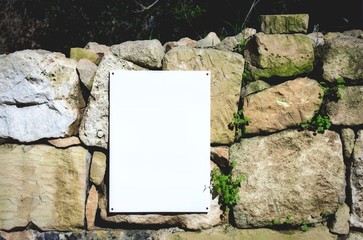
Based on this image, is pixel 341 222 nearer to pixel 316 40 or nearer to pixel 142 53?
pixel 316 40

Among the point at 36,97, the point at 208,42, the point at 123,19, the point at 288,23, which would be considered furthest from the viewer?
the point at 123,19

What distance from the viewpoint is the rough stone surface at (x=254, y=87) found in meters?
2.41

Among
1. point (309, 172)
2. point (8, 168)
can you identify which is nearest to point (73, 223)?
point (8, 168)

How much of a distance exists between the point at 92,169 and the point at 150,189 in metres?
0.36

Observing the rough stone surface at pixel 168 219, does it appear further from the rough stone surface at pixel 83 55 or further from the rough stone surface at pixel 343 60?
the rough stone surface at pixel 343 60

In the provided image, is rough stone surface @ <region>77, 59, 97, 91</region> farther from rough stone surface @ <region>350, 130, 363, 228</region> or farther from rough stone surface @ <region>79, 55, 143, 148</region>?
rough stone surface @ <region>350, 130, 363, 228</region>

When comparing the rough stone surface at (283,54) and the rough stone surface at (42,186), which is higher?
the rough stone surface at (283,54)

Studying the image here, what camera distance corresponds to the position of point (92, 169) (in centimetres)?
239

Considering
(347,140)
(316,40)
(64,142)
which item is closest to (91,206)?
(64,142)

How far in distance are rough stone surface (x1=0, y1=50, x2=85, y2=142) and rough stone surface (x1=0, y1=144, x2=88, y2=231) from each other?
0.11 meters

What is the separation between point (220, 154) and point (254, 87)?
0.44 m

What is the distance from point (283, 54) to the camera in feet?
7.82

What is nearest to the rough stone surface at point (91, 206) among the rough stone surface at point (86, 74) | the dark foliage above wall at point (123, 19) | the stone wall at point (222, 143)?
the stone wall at point (222, 143)

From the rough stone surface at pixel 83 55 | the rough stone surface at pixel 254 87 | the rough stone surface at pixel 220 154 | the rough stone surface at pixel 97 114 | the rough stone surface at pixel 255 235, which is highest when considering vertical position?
the rough stone surface at pixel 83 55
